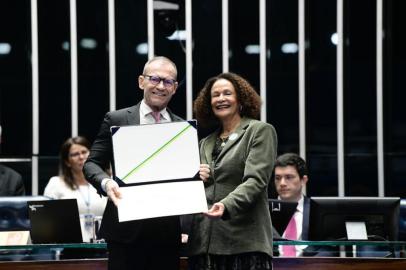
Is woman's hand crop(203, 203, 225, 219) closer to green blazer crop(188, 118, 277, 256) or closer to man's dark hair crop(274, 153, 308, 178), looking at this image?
green blazer crop(188, 118, 277, 256)

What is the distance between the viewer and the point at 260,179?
3055mm

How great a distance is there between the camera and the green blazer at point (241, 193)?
3055mm

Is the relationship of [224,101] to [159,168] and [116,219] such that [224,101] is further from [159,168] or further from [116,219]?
[116,219]

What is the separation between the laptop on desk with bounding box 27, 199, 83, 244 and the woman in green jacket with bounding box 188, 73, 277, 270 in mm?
882

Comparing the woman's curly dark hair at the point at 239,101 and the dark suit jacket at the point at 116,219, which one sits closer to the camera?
the dark suit jacket at the point at 116,219

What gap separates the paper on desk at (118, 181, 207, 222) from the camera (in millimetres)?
3004

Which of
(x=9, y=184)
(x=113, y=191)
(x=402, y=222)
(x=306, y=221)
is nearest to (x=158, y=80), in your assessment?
(x=113, y=191)

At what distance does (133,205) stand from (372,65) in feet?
17.1

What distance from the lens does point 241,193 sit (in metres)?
3.02

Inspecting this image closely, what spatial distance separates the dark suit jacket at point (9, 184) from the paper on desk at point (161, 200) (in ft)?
8.33

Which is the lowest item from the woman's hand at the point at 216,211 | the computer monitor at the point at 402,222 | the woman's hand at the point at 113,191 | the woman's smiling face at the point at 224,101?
the computer monitor at the point at 402,222

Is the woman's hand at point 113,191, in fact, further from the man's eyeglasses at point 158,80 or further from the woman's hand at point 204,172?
the man's eyeglasses at point 158,80

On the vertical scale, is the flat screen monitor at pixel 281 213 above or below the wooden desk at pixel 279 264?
above

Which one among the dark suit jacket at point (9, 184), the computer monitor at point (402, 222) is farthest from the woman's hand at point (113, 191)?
the dark suit jacket at point (9, 184)
